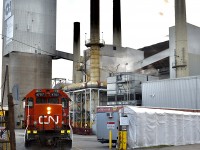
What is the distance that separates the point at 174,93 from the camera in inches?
1647

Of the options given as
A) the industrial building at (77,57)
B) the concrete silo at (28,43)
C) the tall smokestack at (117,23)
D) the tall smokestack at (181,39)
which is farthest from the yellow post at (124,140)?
the tall smokestack at (117,23)

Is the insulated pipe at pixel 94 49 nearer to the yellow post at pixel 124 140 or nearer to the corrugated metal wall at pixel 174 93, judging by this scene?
the corrugated metal wall at pixel 174 93

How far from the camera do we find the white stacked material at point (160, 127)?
2241cm

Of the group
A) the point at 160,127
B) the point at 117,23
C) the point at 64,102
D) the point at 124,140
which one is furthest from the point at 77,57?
the point at 64,102

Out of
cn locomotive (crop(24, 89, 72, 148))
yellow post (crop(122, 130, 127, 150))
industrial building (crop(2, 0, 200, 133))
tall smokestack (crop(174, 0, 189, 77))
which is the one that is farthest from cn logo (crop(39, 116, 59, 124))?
industrial building (crop(2, 0, 200, 133))

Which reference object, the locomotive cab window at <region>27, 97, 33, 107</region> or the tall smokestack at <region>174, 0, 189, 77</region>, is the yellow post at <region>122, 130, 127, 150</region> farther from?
the tall smokestack at <region>174, 0, 189, 77</region>

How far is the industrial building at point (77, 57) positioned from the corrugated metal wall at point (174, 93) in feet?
37.9

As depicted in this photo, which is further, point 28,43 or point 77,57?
point 77,57

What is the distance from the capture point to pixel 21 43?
7456 cm

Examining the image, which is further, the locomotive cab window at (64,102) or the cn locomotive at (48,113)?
the locomotive cab window at (64,102)

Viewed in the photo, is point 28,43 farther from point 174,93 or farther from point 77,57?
point 174,93

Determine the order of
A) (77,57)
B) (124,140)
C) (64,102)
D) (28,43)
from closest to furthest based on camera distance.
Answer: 1. (64,102)
2. (124,140)
3. (28,43)
4. (77,57)

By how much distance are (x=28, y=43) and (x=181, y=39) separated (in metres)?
37.6

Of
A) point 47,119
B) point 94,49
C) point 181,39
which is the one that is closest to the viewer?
point 47,119
